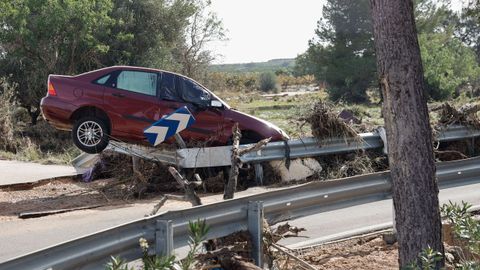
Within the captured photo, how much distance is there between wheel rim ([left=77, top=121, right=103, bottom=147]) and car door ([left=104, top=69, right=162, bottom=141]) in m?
0.28

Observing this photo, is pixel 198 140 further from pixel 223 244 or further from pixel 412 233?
pixel 412 233

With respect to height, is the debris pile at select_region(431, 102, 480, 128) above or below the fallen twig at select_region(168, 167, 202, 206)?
above

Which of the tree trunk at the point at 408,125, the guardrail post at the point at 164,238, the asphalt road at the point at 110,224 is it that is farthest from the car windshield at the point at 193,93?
the guardrail post at the point at 164,238

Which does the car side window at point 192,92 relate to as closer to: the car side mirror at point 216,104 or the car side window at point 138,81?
the car side mirror at point 216,104

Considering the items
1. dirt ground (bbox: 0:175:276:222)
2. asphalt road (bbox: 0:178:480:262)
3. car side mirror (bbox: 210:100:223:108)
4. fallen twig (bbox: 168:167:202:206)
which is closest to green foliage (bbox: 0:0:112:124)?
dirt ground (bbox: 0:175:276:222)

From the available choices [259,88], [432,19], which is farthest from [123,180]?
[259,88]

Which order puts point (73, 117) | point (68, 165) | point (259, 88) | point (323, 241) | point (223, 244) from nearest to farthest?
point (223, 244)
point (323, 241)
point (73, 117)
point (68, 165)
point (259, 88)

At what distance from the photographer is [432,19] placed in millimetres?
59844

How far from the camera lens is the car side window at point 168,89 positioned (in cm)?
1196

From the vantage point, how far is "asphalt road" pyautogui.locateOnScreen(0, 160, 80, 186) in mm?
13837

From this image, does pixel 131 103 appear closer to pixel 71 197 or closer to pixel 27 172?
pixel 71 197

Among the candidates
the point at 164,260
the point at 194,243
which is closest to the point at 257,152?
the point at 194,243

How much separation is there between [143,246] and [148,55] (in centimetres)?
3052

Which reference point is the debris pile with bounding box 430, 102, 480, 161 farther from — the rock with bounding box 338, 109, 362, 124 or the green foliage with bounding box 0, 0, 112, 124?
the green foliage with bounding box 0, 0, 112, 124
